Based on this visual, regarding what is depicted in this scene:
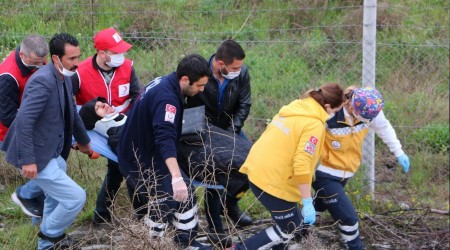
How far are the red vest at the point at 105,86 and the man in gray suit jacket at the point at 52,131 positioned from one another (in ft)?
1.28

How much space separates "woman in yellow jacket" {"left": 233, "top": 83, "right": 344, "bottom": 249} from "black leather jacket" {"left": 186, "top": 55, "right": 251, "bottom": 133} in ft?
1.89

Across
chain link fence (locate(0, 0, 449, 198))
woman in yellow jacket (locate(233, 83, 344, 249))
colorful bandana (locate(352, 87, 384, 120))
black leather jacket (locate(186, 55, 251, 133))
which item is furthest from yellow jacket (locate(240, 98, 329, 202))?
chain link fence (locate(0, 0, 449, 198))

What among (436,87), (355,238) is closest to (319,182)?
(355,238)

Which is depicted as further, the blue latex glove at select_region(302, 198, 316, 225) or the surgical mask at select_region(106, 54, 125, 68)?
the surgical mask at select_region(106, 54, 125, 68)

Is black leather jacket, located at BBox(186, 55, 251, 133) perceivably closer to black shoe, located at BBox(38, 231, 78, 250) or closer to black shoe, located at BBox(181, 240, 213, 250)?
black shoe, located at BBox(181, 240, 213, 250)

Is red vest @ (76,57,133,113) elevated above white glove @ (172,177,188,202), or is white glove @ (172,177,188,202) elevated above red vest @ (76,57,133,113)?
red vest @ (76,57,133,113)

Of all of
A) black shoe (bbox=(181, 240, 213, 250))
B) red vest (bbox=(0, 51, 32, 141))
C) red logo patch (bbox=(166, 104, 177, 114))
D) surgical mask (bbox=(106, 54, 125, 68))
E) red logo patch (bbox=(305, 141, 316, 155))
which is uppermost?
red vest (bbox=(0, 51, 32, 141))

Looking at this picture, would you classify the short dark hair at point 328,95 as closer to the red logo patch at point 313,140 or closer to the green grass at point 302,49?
the red logo patch at point 313,140

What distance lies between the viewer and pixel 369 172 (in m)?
6.83

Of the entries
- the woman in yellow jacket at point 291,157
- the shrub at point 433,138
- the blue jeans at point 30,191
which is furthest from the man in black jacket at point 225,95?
the shrub at point 433,138

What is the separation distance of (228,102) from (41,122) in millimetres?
1446

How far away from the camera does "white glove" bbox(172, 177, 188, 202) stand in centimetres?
479

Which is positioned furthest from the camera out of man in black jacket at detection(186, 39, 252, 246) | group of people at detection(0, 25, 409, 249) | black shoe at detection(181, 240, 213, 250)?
man in black jacket at detection(186, 39, 252, 246)

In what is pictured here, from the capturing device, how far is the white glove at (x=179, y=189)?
4789 millimetres
